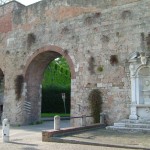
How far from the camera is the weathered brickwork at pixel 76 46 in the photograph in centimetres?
1180

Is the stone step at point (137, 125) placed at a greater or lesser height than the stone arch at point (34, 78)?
lesser

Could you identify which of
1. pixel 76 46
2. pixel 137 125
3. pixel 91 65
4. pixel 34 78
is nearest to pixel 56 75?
pixel 34 78

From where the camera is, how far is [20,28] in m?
16.2

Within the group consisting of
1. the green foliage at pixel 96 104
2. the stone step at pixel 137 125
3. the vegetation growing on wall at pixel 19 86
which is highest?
the vegetation growing on wall at pixel 19 86

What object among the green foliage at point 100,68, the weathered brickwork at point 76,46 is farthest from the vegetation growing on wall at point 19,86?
the green foliage at point 100,68

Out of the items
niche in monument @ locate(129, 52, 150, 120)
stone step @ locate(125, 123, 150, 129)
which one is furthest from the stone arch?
stone step @ locate(125, 123, 150, 129)

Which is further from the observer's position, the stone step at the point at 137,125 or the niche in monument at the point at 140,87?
the niche in monument at the point at 140,87

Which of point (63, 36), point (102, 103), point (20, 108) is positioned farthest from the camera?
point (20, 108)

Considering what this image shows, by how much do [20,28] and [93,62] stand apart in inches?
228

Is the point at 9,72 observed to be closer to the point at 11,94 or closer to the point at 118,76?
the point at 11,94

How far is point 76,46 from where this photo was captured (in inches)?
525

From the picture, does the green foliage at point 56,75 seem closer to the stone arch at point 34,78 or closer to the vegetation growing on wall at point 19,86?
the stone arch at point 34,78

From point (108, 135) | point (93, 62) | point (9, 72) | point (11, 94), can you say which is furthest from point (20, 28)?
point (108, 135)

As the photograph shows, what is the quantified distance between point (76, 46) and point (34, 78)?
12.2 feet
